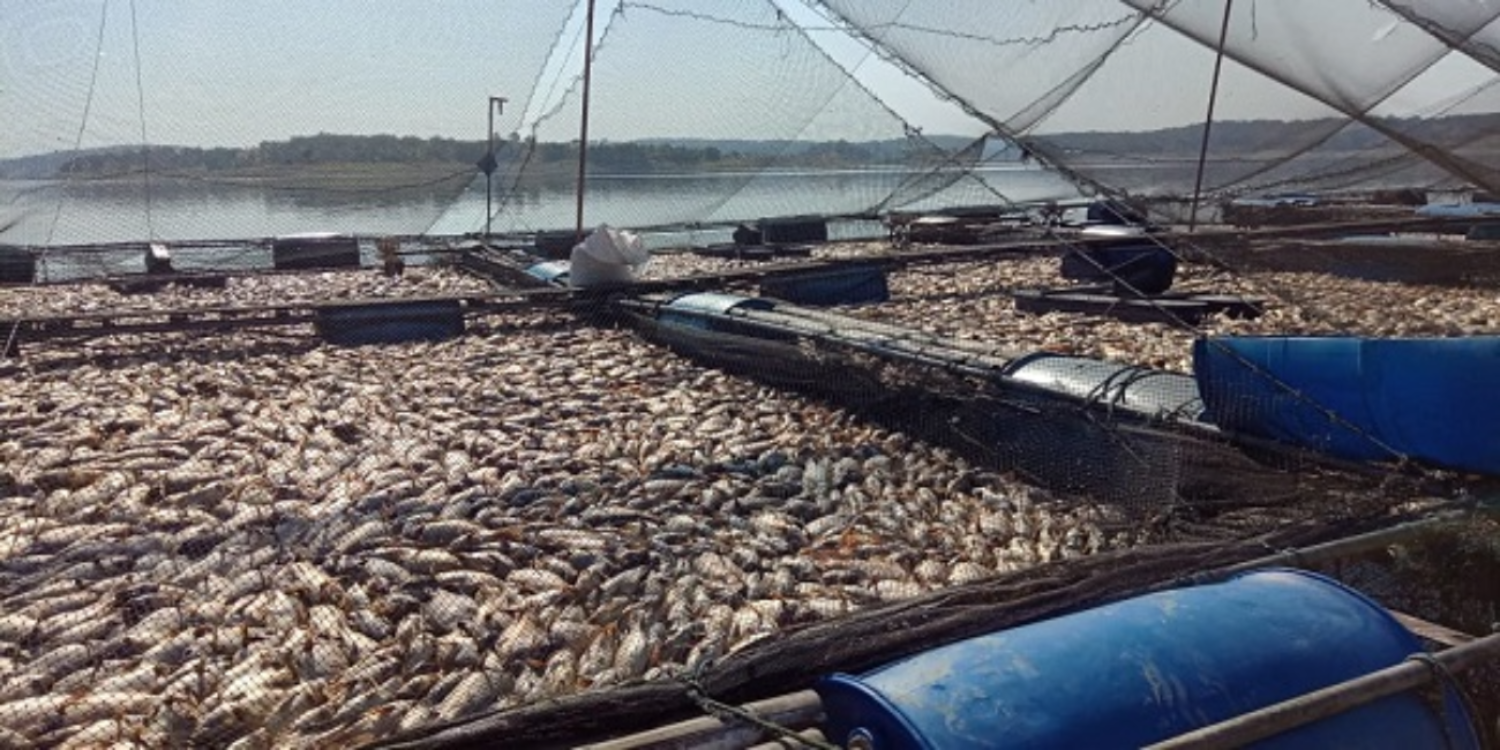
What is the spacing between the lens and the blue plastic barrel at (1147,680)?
88.6 inches

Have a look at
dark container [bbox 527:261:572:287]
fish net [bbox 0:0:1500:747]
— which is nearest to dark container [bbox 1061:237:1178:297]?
fish net [bbox 0:0:1500:747]

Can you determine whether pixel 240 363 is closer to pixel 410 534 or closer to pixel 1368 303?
pixel 410 534

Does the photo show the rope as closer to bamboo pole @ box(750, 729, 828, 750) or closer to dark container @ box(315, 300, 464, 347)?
bamboo pole @ box(750, 729, 828, 750)

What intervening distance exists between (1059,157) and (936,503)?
9850mm

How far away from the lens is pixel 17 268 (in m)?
13.5

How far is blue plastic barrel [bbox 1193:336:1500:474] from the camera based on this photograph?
428 centimetres

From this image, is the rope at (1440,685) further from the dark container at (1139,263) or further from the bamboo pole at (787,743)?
the dark container at (1139,263)

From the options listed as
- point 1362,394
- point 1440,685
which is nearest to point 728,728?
point 1440,685

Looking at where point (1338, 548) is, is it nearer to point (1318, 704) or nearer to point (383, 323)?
point (1318, 704)

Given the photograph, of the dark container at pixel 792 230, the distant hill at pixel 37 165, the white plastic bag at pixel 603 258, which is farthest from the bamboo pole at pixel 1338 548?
the distant hill at pixel 37 165

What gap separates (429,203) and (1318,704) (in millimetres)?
16097

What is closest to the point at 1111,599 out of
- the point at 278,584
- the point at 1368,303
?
the point at 278,584

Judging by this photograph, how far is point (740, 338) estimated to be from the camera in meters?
8.03

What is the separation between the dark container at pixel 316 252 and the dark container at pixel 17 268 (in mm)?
2770
